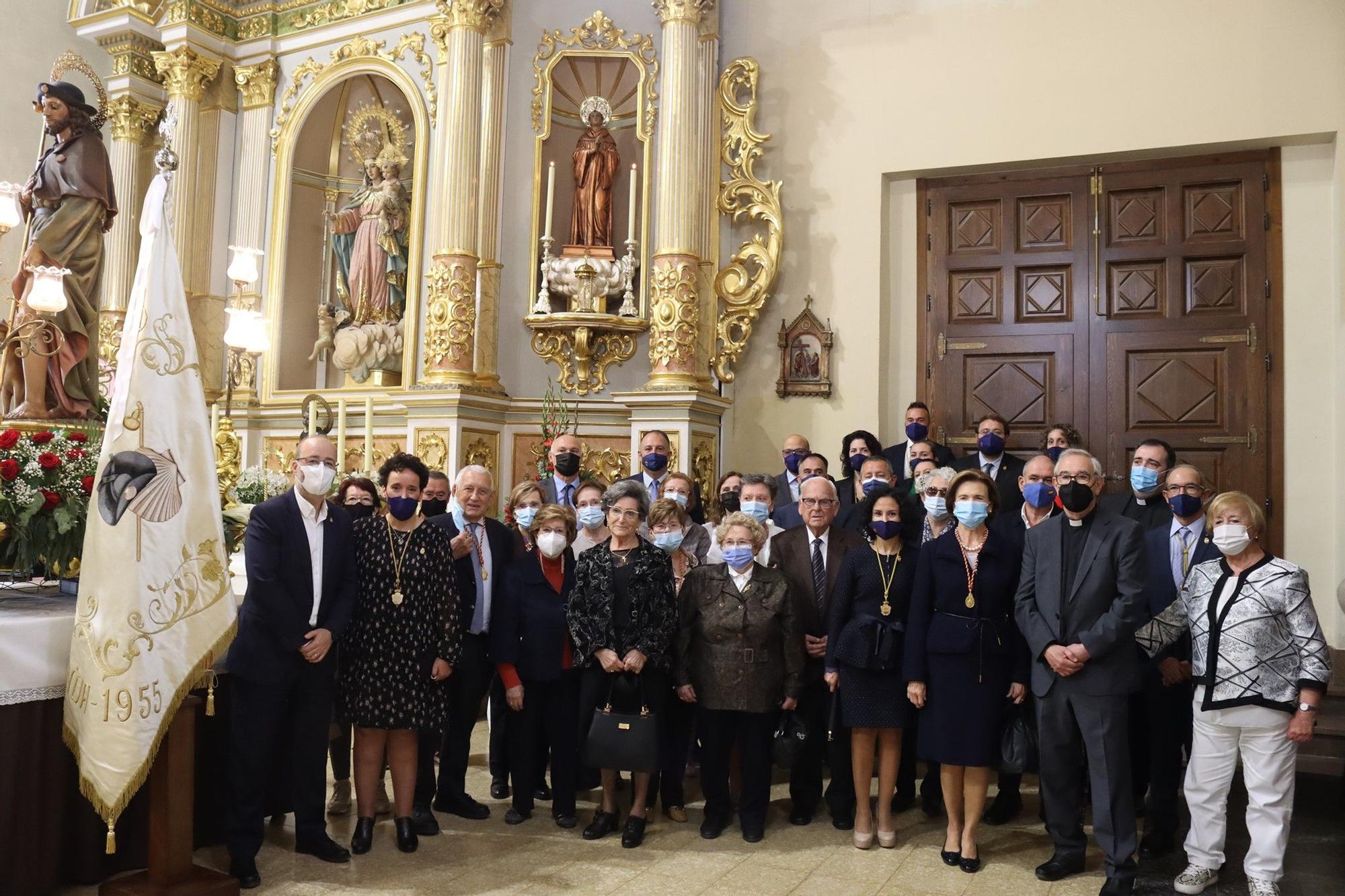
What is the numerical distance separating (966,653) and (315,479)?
260cm

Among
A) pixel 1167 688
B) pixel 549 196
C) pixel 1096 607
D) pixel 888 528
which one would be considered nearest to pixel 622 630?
pixel 888 528

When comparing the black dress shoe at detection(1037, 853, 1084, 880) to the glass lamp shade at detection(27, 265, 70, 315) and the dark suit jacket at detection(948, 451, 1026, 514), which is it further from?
the glass lamp shade at detection(27, 265, 70, 315)

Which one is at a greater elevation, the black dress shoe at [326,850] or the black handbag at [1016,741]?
the black handbag at [1016,741]

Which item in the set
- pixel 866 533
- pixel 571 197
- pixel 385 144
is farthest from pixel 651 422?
pixel 385 144

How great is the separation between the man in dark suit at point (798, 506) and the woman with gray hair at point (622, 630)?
3.25ft

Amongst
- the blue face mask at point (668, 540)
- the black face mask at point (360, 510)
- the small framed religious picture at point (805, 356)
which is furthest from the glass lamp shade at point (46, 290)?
the small framed religious picture at point (805, 356)

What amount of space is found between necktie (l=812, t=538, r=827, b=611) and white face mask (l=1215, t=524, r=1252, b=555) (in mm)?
1654

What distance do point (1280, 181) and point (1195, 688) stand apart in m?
4.72

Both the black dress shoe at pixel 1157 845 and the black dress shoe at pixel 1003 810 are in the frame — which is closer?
the black dress shoe at pixel 1157 845

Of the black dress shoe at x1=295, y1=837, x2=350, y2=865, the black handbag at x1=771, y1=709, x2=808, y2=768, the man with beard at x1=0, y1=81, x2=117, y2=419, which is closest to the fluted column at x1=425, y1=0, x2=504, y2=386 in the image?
the man with beard at x1=0, y1=81, x2=117, y2=419

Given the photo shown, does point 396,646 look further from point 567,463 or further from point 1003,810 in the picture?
point 1003,810

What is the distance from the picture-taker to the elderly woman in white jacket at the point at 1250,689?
3.94 meters

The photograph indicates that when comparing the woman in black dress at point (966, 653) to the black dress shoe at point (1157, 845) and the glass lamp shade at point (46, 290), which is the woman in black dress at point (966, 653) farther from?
the glass lamp shade at point (46, 290)

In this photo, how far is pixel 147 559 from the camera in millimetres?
3727
